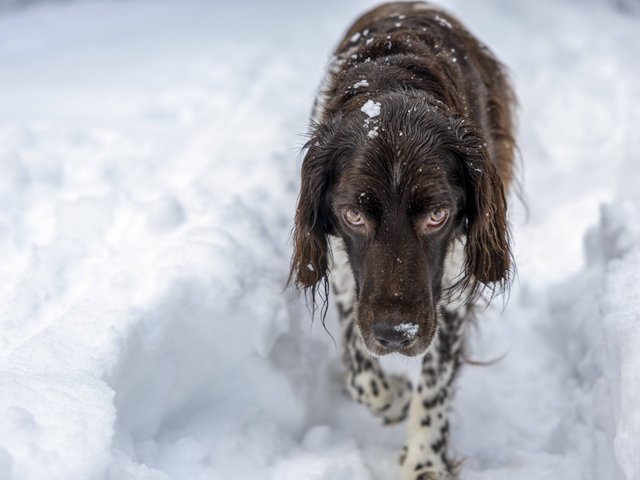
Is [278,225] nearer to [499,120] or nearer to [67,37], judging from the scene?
[499,120]

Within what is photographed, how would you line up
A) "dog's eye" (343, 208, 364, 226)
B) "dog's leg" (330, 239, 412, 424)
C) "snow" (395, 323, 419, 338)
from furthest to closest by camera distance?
"dog's leg" (330, 239, 412, 424) → "dog's eye" (343, 208, 364, 226) → "snow" (395, 323, 419, 338)

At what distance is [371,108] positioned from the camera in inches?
103

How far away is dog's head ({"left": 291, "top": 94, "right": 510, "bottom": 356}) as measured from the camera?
2.45 metres

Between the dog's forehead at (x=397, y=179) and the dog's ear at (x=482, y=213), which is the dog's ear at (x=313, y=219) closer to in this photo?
the dog's forehead at (x=397, y=179)

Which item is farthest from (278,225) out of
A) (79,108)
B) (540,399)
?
(79,108)

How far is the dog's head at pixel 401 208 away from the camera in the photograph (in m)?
2.45

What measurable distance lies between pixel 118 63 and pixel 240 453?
3373 millimetres

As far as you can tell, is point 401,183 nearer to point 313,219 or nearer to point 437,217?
point 437,217

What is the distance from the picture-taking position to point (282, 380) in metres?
3.23

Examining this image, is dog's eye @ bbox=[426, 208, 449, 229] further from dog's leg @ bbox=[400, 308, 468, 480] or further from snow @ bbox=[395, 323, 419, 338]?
dog's leg @ bbox=[400, 308, 468, 480]

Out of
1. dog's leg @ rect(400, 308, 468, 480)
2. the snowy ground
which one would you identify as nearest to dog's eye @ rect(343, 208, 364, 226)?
dog's leg @ rect(400, 308, 468, 480)

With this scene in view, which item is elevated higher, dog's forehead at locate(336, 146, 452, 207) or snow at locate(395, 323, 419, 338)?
dog's forehead at locate(336, 146, 452, 207)

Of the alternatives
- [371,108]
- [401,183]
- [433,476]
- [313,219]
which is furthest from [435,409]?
[371,108]

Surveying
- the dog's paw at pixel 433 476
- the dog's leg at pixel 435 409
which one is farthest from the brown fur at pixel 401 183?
the dog's paw at pixel 433 476
